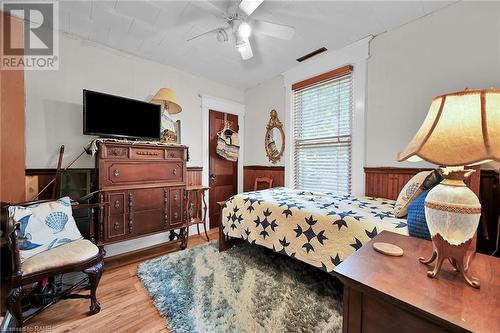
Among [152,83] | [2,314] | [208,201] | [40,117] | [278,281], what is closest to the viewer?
[2,314]

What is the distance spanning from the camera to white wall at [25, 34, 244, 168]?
2145 millimetres

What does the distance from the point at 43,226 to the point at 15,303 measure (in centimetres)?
48

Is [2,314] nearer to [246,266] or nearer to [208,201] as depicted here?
[246,266]

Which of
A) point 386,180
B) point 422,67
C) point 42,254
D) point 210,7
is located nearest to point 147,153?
point 42,254

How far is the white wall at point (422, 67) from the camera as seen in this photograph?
5.91 ft

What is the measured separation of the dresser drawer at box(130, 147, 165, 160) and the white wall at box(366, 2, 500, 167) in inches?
98.1

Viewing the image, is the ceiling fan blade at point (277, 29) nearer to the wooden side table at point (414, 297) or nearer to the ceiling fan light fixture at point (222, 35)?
the ceiling fan light fixture at point (222, 35)

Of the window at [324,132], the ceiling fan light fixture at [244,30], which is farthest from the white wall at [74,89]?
the window at [324,132]

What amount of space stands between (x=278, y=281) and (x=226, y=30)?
8.44ft

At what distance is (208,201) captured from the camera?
141 inches

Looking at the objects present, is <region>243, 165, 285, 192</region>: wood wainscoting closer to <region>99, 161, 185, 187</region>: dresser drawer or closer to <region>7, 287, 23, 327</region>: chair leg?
<region>99, 161, 185, 187</region>: dresser drawer

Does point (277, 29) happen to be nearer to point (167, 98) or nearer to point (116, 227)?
point (167, 98)

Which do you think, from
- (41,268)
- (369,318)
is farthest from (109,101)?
(369,318)

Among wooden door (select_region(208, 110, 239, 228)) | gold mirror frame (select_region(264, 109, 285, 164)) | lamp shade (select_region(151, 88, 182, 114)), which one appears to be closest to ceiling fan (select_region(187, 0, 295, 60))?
lamp shade (select_region(151, 88, 182, 114))
